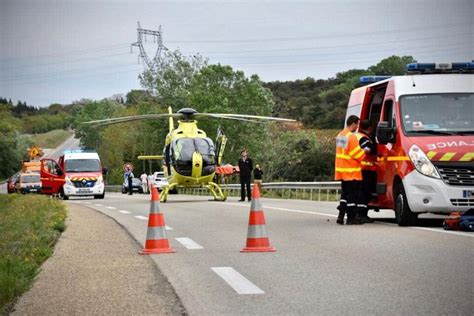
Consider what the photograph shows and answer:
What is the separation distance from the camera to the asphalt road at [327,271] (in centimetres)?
680

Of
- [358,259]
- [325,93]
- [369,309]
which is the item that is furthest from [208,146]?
[325,93]

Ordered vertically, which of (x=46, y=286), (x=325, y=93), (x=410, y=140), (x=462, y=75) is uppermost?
(x=325, y=93)

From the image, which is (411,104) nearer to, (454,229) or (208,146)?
(454,229)

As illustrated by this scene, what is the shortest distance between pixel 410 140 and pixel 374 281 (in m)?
6.10

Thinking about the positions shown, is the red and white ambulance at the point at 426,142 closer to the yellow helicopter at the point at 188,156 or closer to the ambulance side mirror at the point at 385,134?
the ambulance side mirror at the point at 385,134

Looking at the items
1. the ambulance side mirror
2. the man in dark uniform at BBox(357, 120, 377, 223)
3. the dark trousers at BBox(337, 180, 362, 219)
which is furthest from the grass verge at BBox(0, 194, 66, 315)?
the ambulance side mirror

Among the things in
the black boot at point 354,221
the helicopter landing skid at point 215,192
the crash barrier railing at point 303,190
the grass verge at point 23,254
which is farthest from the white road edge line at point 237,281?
the helicopter landing skid at point 215,192

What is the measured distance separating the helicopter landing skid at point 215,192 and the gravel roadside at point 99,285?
18.5m

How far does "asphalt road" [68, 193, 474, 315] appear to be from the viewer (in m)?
6.80

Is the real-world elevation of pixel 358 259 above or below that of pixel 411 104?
below

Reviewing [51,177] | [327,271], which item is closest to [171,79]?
[51,177]

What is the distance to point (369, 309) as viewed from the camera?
21.5 ft

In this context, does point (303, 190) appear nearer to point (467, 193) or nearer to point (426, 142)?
point (426, 142)

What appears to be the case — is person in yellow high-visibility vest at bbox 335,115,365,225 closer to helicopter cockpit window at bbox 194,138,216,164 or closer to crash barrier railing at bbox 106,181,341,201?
crash barrier railing at bbox 106,181,341,201
